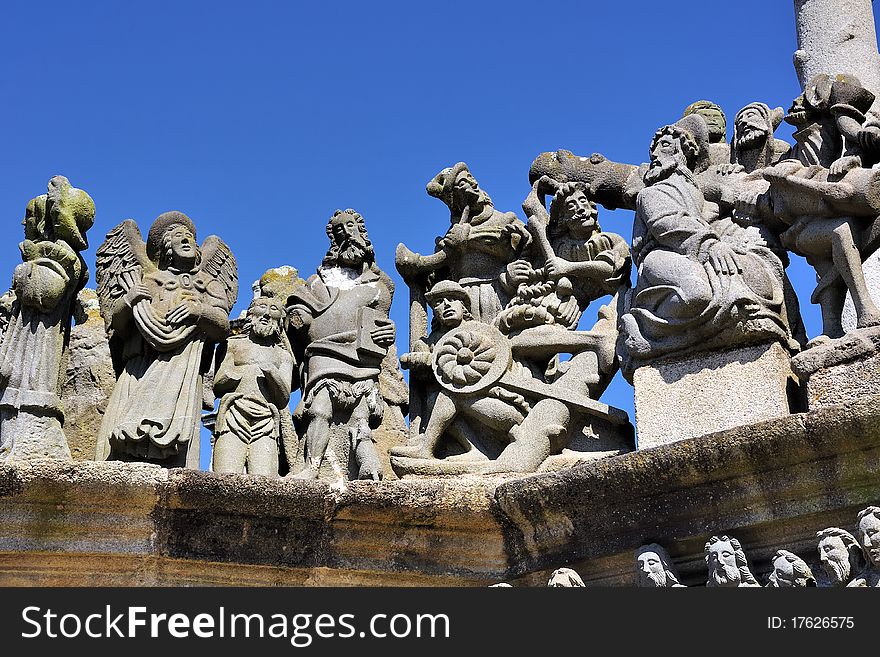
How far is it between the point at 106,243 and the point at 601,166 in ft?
9.95

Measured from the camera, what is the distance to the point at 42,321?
8828 mm

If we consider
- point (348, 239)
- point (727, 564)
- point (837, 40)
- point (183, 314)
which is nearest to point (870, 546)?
point (727, 564)

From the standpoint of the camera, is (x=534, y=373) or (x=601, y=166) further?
(x=601, y=166)

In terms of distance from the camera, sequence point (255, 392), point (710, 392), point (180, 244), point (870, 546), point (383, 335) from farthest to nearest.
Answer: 1. point (383, 335)
2. point (180, 244)
3. point (255, 392)
4. point (710, 392)
5. point (870, 546)

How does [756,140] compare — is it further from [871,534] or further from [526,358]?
[871,534]

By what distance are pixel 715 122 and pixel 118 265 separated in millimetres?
3756

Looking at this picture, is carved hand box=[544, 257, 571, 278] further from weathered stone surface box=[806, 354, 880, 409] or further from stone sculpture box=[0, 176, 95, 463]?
stone sculpture box=[0, 176, 95, 463]

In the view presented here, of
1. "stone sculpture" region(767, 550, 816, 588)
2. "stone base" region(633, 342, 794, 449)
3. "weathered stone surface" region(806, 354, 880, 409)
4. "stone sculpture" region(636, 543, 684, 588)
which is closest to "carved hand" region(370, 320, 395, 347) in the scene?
"stone base" region(633, 342, 794, 449)

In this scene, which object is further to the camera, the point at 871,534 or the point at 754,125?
the point at 754,125
